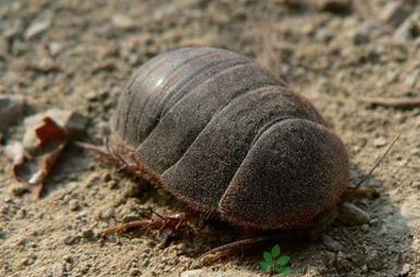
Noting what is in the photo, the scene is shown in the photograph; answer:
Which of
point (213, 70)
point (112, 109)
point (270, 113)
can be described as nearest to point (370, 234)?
point (270, 113)

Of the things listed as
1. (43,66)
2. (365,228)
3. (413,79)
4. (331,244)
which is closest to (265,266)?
(331,244)

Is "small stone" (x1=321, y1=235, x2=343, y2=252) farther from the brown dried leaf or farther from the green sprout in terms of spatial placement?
the brown dried leaf

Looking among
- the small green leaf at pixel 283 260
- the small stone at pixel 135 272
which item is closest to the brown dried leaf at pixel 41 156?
the small stone at pixel 135 272

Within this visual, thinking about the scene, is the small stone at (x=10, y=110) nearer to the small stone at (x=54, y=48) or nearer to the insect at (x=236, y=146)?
the small stone at (x=54, y=48)

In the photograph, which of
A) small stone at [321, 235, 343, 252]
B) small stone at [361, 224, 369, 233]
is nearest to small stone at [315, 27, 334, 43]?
small stone at [361, 224, 369, 233]

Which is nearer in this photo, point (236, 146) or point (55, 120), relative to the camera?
point (236, 146)

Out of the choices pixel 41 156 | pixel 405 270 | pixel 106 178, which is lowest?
pixel 405 270

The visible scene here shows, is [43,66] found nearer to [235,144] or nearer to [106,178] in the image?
[106,178]
